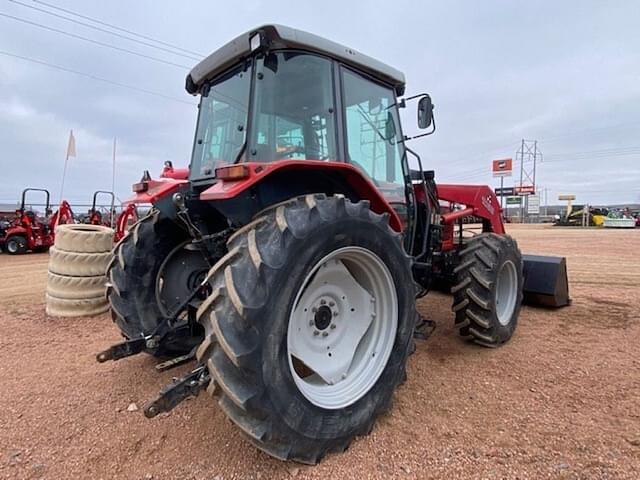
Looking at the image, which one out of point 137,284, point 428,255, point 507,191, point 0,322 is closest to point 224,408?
point 137,284

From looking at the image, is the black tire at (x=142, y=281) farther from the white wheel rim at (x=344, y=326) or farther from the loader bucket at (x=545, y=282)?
the loader bucket at (x=545, y=282)

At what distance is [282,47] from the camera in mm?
2387

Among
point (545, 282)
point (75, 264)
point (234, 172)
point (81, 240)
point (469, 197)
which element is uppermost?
point (234, 172)

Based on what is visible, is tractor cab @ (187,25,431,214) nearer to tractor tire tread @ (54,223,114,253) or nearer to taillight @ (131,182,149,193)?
taillight @ (131,182,149,193)

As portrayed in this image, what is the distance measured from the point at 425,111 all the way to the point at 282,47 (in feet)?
4.68

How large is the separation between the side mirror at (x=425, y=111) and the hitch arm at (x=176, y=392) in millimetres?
2624

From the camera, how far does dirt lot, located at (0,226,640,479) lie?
6.31 ft

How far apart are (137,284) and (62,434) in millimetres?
1105

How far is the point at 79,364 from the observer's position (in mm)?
3234

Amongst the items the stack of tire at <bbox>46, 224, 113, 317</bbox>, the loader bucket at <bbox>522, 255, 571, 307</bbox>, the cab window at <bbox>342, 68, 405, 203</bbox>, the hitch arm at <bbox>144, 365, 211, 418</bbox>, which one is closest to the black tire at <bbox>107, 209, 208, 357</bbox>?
the hitch arm at <bbox>144, 365, 211, 418</bbox>

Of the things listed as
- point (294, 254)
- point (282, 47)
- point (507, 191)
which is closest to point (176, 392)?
point (294, 254)

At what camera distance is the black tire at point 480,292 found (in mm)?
3416

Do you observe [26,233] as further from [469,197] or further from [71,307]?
[469,197]

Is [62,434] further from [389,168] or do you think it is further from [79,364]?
[389,168]
